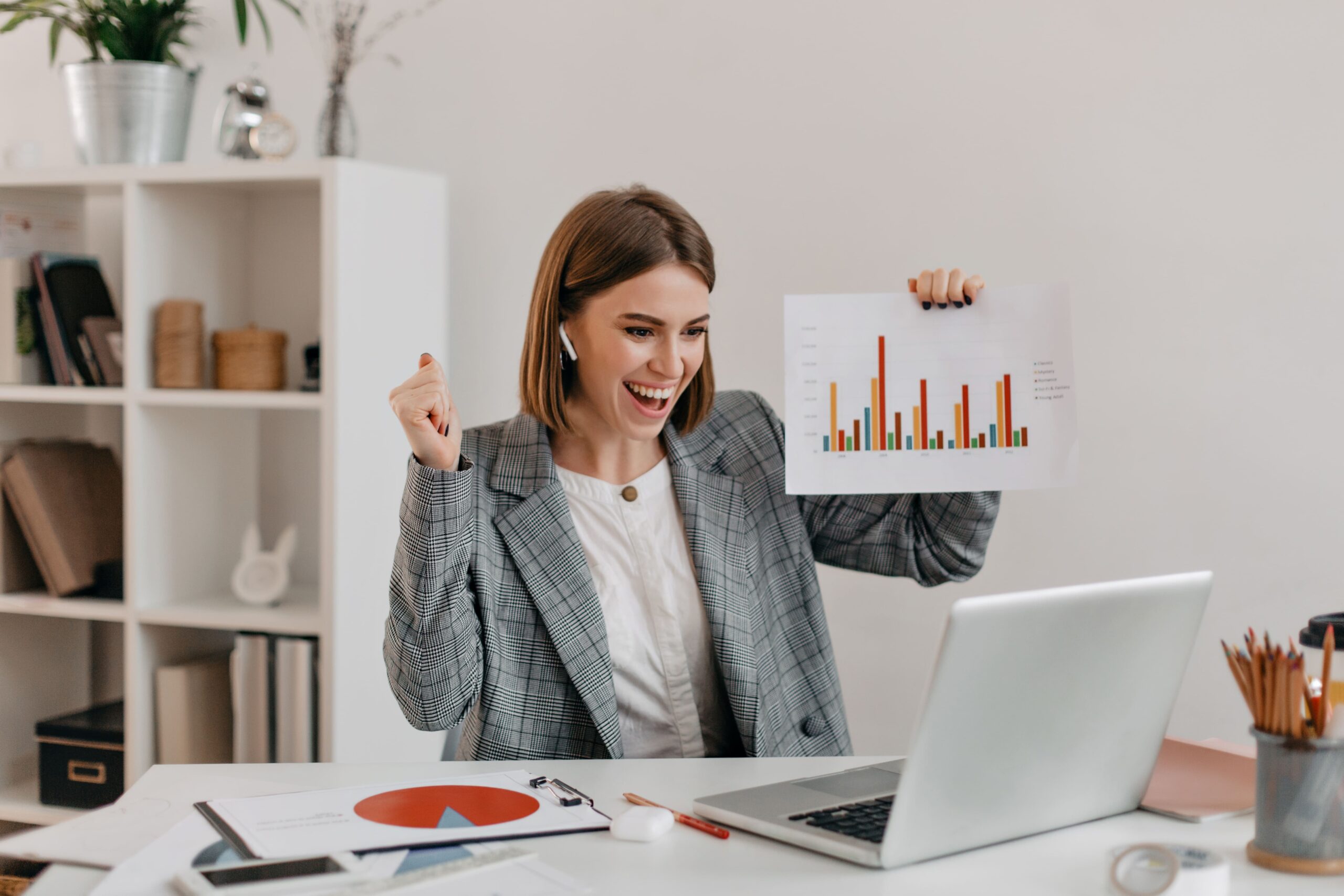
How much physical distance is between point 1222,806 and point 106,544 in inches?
91.1

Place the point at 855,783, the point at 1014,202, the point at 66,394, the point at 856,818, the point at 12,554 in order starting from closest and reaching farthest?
the point at 856,818
the point at 855,783
the point at 1014,202
the point at 66,394
the point at 12,554

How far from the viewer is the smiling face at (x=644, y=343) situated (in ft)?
5.16

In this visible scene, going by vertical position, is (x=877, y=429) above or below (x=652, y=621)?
above

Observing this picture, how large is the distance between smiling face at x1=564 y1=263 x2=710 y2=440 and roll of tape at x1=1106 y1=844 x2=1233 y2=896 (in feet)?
2.85

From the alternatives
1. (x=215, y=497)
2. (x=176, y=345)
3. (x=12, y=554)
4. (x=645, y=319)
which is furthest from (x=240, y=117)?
(x=645, y=319)

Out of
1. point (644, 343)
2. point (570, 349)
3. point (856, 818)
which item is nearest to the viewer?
point (856, 818)

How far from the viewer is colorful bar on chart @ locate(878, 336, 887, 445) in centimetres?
150

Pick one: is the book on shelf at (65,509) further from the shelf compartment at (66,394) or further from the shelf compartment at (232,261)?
the shelf compartment at (232,261)

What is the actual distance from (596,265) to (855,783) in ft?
2.52

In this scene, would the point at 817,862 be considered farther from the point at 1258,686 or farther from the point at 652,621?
the point at 652,621

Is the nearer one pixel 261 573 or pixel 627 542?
pixel 627 542

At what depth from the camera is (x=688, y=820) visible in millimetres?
1056

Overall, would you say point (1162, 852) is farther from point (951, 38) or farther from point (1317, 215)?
point (951, 38)

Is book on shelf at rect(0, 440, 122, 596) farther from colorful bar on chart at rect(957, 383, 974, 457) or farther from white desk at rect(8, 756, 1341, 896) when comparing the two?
colorful bar on chart at rect(957, 383, 974, 457)
